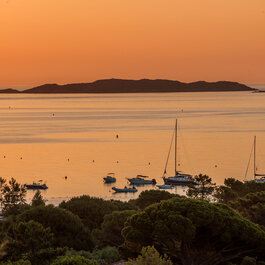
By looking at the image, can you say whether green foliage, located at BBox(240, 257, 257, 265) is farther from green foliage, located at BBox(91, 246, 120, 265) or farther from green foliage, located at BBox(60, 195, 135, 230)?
green foliage, located at BBox(60, 195, 135, 230)

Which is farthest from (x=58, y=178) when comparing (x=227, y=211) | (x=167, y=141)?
(x=227, y=211)

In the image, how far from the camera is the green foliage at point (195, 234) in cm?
2002

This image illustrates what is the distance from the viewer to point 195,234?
20.2 m

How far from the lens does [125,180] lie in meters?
90.4

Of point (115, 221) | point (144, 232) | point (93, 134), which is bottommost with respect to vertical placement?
point (93, 134)

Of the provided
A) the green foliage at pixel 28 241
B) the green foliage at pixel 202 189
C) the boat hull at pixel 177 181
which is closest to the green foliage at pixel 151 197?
the green foliage at pixel 202 189

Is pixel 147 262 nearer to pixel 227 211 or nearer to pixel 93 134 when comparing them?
pixel 227 211

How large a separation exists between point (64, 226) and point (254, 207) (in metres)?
11.3

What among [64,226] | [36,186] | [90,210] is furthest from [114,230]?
[36,186]

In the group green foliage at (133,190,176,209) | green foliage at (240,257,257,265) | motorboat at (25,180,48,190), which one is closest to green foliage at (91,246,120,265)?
green foliage at (240,257,257,265)

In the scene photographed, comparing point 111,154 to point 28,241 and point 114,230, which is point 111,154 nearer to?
point 114,230

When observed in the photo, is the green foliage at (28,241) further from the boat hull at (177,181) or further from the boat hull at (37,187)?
the boat hull at (177,181)

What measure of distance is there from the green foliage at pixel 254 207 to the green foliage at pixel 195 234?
340 inches

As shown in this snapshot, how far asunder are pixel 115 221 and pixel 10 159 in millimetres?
87563
